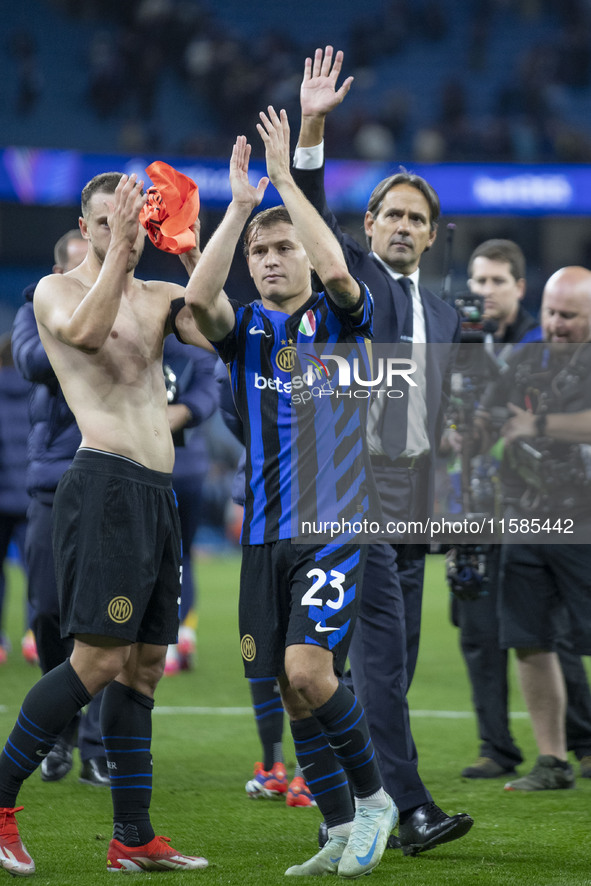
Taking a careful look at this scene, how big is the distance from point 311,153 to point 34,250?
18.6 metres

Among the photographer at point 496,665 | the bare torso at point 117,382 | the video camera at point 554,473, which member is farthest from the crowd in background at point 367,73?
the bare torso at point 117,382

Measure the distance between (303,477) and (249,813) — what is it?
1559 millimetres

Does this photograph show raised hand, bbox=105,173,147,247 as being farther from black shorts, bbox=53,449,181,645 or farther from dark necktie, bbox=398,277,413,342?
dark necktie, bbox=398,277,413,342

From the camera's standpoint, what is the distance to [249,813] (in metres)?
4.27

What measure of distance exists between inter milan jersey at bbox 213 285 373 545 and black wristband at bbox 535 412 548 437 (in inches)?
59.0

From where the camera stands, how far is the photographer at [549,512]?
470cm

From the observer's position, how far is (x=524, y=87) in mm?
22188

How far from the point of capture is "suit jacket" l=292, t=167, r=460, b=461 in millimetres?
3844

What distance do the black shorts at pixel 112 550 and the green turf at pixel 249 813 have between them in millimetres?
735

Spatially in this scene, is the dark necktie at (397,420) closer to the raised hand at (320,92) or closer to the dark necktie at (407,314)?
the dark necktie at (407,314)

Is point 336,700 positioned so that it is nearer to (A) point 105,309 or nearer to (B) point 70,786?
(A) point 105,309

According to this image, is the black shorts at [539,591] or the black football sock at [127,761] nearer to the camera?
the black football sock at [127,761]

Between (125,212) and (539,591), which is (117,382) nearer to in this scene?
(125,212)

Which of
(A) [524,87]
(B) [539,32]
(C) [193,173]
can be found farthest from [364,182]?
(B) [539,32]
